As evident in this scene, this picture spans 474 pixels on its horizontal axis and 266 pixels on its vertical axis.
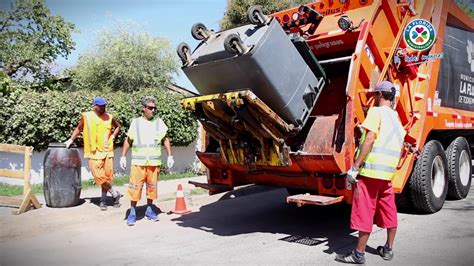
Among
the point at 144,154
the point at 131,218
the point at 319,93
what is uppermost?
the point at 319,93

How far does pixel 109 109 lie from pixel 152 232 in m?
4.64

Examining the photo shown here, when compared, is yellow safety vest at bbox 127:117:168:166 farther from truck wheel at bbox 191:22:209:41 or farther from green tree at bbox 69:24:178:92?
green tree at bbox 69:24:178:92

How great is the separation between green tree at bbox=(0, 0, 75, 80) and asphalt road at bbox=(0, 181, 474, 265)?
20.5 feet

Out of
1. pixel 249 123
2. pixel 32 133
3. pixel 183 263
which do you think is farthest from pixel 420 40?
pixel 32 133

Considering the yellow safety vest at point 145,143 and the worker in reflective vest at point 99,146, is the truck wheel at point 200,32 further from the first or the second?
the worker in reflective vest at point 99,146

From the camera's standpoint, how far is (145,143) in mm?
5992

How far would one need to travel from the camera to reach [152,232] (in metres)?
5.56

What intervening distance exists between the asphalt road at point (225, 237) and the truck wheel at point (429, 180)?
0.58ft

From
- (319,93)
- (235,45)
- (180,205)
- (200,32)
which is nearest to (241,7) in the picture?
(180,205)

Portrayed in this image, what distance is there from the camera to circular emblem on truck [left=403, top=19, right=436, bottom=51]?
548 centimetres

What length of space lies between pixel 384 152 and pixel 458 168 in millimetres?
3277

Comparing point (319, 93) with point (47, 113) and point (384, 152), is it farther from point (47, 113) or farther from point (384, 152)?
point (47, 113)

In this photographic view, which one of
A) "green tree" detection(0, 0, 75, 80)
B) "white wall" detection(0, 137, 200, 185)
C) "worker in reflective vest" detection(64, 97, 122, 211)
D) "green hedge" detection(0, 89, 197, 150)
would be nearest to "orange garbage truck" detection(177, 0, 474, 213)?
"worker in reflective vest" detection(64, 97, 122, 211)

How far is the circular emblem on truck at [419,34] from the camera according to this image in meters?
5.48
